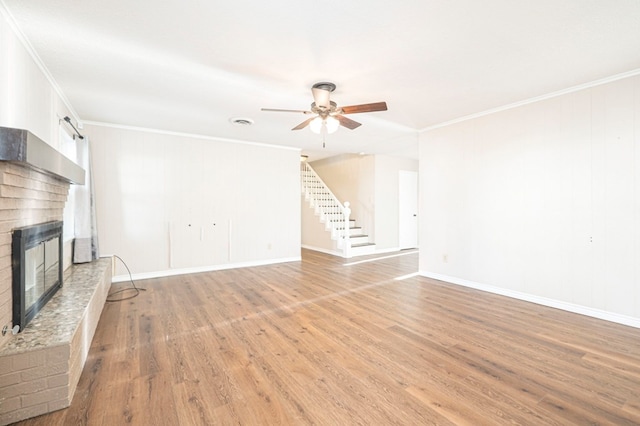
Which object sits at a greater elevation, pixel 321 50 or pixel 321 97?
pixel 321 50

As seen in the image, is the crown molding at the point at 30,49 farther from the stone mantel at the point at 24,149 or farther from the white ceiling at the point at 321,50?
the stone mantel at the point at 24,149

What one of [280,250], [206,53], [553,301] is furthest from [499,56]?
[280,250]

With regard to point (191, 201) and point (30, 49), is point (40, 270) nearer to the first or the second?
point (30, 49)

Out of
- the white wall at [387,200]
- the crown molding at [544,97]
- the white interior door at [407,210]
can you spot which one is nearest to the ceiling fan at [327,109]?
the crown molding at [544,97]

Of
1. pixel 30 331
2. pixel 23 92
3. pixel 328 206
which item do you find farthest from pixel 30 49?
pixel 328 206

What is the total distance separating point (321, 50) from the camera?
243 cm

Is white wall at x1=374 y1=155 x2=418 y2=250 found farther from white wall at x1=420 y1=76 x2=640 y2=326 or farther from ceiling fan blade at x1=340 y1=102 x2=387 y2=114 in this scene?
ceiling fan blade at x1=340 y1=102 x2=387 y2=114

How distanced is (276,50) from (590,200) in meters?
3.68

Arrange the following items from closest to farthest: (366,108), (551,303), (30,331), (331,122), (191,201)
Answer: (30,331) < (366,108) < (331,122) < (551,303) < (191,201)

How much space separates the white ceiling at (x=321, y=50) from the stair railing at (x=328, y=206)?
3.59 metres

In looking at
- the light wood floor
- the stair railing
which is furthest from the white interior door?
the light wood floor

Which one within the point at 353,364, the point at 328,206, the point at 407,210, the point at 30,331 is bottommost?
the point at 353,364

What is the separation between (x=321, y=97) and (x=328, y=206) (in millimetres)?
5059

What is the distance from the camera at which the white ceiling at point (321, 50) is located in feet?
6.41
